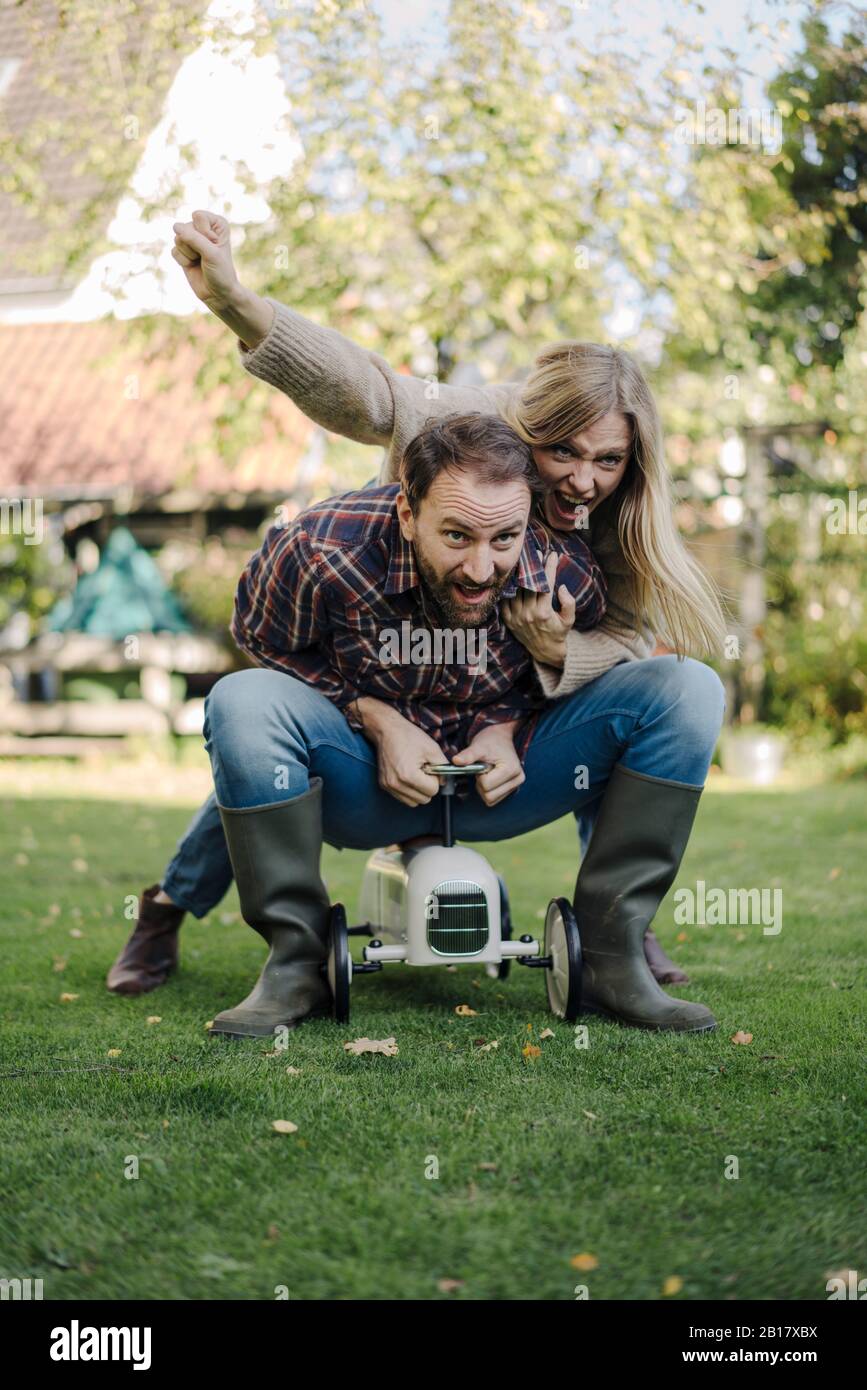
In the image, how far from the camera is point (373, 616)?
2.78 metres

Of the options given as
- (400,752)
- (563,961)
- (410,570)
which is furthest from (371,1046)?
(410,570)

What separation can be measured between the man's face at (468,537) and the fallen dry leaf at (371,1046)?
81cm

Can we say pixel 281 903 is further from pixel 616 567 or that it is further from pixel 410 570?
pixel 616 567

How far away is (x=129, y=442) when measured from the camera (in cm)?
1221

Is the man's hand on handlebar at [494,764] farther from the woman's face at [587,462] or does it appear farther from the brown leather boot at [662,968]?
the brown leather boot at [662,968]

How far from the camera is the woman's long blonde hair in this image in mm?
2746

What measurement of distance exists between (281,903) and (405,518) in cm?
81

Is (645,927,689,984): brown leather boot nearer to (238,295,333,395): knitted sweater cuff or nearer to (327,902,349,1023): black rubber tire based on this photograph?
(327,902,349,1023): black rubber tire

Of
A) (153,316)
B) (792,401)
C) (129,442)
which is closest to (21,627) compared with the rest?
(129,442)

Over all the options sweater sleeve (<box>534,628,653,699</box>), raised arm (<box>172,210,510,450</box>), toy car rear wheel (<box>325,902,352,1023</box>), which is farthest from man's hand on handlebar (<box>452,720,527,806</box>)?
raised arm (<box>172,210,510,450</box>)

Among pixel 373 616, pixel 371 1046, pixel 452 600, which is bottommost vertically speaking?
pixel 371 1046

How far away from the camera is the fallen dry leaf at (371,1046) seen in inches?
102

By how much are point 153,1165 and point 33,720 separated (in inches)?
391
